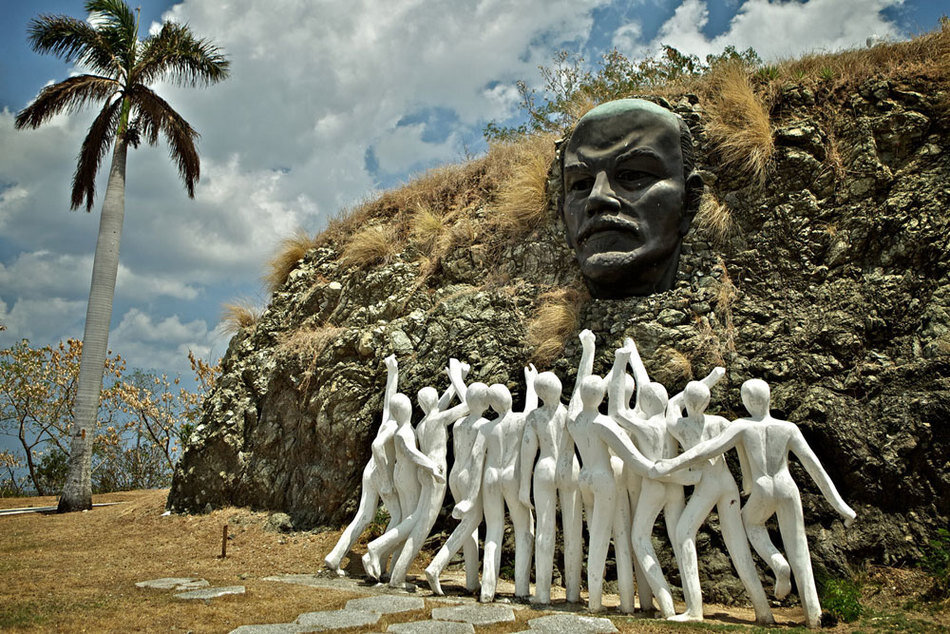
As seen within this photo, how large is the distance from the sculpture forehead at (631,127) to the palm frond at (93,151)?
1086 cm

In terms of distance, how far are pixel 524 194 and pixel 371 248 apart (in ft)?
10.7

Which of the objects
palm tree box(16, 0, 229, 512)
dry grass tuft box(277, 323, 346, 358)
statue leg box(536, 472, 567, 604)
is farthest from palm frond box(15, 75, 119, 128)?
statue leg box(536, 472, 567, 604)

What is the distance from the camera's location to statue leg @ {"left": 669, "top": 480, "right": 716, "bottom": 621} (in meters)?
6.14

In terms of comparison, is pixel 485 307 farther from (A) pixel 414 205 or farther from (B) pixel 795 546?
(B) pixel 795 546

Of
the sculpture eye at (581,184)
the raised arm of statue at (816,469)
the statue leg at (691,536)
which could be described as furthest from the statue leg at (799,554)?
the sculpture eye at (581,184)

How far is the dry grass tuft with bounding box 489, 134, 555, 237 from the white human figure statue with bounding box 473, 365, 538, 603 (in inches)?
198

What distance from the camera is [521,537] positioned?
7.11 metres

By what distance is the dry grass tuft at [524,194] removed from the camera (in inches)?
466

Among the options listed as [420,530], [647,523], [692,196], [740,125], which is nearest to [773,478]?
[647,523]

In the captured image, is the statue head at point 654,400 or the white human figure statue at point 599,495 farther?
the statue head at point 654,400

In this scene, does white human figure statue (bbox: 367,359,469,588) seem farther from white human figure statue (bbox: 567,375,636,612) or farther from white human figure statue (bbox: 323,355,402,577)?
white human figure statue (bbox: 567,375,636,612)

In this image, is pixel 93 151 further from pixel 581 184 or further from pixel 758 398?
pixel 758 398

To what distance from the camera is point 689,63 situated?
16453 mm

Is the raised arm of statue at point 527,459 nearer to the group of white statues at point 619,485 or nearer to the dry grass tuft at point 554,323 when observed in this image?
the group of white statues at point 619,485
